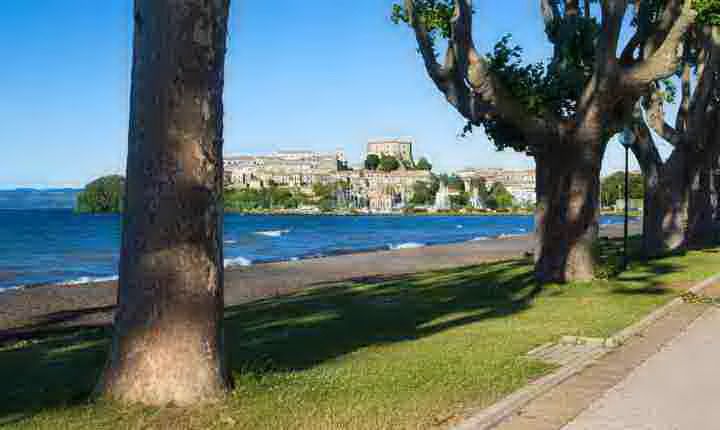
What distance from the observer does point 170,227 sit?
582 cm

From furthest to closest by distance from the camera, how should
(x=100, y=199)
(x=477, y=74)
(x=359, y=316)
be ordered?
(x=100, y=199) < (x=477, y=74) < (x=359, y=316)

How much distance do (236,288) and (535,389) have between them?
16757 mm

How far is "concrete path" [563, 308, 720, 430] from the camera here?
5742 millimetres

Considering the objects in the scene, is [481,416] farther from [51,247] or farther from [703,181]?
[51,247]

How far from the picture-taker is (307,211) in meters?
188

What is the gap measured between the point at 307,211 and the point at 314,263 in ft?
510

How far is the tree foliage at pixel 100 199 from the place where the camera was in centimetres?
15800

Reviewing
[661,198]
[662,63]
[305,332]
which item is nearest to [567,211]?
[662,63]

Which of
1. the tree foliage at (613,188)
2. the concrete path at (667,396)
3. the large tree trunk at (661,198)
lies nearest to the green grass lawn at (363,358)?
the concrete path at (667,396)

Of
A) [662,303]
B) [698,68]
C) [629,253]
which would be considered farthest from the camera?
[629,253]

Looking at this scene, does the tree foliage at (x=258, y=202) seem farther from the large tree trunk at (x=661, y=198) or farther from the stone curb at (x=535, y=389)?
the stone curb at (x=535, y=389)

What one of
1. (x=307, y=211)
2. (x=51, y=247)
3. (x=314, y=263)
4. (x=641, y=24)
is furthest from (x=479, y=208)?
(x=641, y=24)

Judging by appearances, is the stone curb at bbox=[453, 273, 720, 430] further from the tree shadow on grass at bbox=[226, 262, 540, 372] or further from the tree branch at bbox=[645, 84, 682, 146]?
the tree branch at bbox=[645, 84, 682, 146]

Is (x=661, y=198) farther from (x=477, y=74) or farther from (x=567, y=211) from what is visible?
(x=477, y=74)
